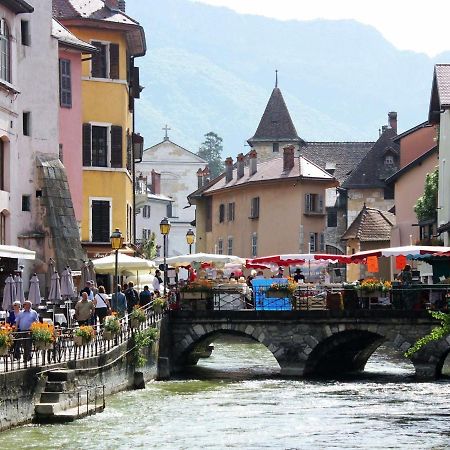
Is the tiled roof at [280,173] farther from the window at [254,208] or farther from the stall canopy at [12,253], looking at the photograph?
the stall canopy at [12,253]

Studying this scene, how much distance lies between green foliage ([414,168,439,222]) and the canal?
81.0 feet

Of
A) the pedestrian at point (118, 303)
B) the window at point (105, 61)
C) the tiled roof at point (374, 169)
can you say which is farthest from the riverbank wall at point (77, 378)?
the tiled roof at point (374, 169)

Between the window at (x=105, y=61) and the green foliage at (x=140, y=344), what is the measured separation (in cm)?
1816

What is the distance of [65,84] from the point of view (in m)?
59.4

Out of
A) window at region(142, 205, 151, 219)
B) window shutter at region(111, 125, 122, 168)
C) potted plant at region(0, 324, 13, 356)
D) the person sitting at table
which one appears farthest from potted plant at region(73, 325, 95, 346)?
window at region(142, 205, 151, 219)

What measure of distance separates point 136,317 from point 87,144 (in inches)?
673

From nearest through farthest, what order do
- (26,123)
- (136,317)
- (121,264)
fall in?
(136,317), (121,264), (26,123)

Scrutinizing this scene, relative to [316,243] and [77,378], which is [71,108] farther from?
[316,243]

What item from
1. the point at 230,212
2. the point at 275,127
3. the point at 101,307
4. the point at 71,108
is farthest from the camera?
the point at 275,127

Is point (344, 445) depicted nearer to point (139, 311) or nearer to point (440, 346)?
point (139, 311)

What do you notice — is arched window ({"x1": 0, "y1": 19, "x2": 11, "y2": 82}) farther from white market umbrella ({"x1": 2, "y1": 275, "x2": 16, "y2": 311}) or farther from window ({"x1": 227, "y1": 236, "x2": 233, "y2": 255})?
window ({"x1": 227, "y1": 236, "x2": 233, "y2": 255})

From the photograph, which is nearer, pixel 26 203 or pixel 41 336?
pixel 41 336

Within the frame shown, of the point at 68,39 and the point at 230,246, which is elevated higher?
the point at 68,39

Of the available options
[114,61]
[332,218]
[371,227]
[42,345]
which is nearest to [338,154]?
[332,218]
